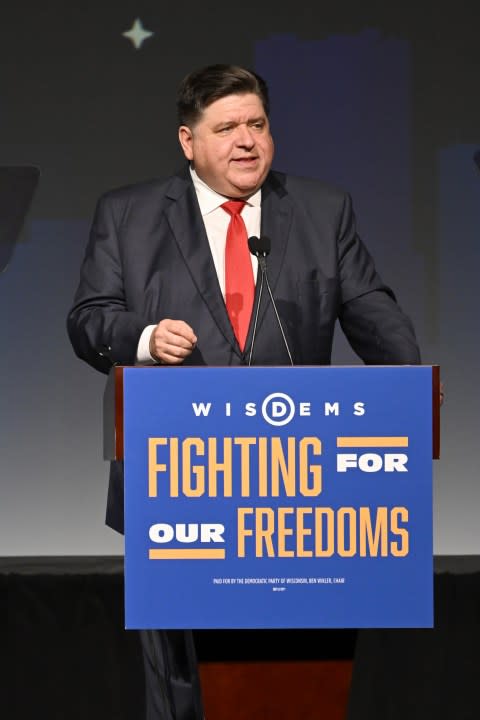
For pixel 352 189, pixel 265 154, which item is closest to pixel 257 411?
pixel 265 154

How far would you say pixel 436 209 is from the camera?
469 centimetres

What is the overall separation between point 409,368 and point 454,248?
2682 millimetres

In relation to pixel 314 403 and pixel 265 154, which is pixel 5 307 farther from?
pixel 314 403

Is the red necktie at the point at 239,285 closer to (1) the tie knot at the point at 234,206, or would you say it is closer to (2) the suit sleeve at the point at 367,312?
(1) the tie knot at the point at 234,206

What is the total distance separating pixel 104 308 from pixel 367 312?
0.55m

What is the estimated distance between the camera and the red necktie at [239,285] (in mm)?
2557

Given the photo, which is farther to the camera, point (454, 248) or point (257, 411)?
point (454, 248)

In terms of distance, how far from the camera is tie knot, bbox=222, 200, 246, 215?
8.70ft

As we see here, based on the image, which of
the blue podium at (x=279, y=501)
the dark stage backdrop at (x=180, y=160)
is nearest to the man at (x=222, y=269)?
the blue podium at (x=279, y=501)

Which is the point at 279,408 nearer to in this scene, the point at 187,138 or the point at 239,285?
the point at 239,285

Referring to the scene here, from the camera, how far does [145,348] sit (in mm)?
2348

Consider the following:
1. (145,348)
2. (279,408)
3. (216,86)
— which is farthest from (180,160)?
(279,408)

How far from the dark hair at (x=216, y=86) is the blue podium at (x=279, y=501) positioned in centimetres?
73

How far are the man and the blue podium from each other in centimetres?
39
